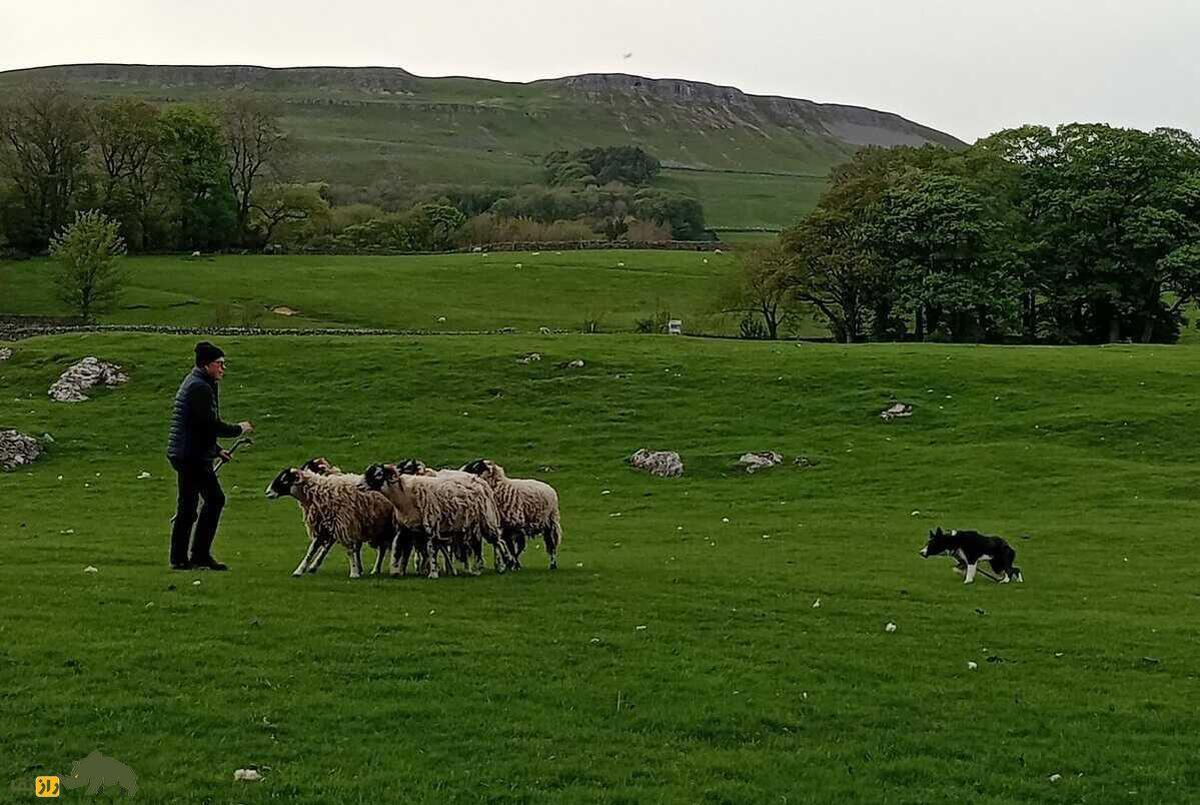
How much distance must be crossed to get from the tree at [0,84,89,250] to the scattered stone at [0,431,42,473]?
6687cm

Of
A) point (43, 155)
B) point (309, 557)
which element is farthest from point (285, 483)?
point (43, 155)

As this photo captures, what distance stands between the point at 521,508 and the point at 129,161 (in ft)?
319

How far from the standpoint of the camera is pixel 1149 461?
1448 inches

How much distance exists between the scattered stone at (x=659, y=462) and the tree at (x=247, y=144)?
8327 cm

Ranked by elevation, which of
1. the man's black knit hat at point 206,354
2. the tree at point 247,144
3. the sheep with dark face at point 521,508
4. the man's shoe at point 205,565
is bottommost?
the man's shoe at point 205,565

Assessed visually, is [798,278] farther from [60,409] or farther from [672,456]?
[60,409]

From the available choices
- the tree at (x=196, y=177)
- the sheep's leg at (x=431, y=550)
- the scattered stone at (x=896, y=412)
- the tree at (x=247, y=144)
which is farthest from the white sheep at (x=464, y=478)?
the tree at (x=247, y=144)

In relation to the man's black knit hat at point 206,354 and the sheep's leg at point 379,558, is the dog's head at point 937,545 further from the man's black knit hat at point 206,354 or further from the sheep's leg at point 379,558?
the man's black knit hat at point 206,354

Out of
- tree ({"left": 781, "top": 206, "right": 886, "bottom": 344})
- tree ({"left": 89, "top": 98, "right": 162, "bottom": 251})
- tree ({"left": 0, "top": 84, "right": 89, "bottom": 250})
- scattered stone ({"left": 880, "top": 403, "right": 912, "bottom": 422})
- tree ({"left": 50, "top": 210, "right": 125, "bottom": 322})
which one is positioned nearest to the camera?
scattered stone ({"left": 880, "top": 403, "right": 912, "bottom": 422})

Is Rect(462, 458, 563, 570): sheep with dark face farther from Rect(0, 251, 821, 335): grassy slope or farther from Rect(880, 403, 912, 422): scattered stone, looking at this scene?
Rect(0, 251, 821, 335): grassy slope

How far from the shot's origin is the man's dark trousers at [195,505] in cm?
1739

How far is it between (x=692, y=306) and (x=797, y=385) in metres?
45.9

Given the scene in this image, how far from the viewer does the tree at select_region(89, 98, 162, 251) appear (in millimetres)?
102125

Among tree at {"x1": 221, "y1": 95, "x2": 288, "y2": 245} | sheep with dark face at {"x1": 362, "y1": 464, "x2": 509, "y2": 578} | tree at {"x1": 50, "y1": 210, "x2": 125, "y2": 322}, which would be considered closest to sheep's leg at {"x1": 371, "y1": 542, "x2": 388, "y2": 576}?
sheep with dark face at {"x1": 362, "y1": 464, "x2": 509, "y2": 578}
